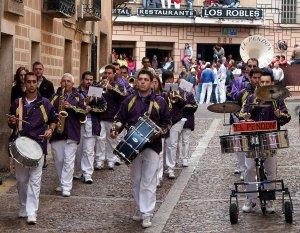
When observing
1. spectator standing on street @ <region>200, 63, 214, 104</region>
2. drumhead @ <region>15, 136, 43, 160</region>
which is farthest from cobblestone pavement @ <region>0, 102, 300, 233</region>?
spectator standing on street @ <region>200, 63, 214, 104</region>

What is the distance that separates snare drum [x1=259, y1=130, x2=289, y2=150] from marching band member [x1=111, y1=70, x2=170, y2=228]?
3.84 feet

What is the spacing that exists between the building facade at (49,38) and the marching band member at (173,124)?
262 centimetres

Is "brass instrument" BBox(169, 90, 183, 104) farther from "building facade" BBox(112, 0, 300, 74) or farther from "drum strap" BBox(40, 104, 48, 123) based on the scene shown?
"building facade" BBox(112, 0, 300, 74)

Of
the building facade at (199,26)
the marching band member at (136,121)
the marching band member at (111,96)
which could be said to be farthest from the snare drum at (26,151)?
the building facade at (199,26)

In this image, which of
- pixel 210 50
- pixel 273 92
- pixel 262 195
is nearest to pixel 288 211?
pixel 262 195

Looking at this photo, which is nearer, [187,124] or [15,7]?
[15,7]

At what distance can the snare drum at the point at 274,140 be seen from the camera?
1226cm

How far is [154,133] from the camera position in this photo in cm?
1227

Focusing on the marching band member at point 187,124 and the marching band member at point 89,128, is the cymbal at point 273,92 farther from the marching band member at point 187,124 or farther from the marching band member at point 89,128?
the marching band member at point 187,124

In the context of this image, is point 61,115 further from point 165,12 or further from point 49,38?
point 165,12

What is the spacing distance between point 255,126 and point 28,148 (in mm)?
2679

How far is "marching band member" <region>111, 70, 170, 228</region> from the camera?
1243 cm

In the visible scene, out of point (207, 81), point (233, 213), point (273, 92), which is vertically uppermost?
point (207, 81)

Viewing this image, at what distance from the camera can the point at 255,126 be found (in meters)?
12.3
